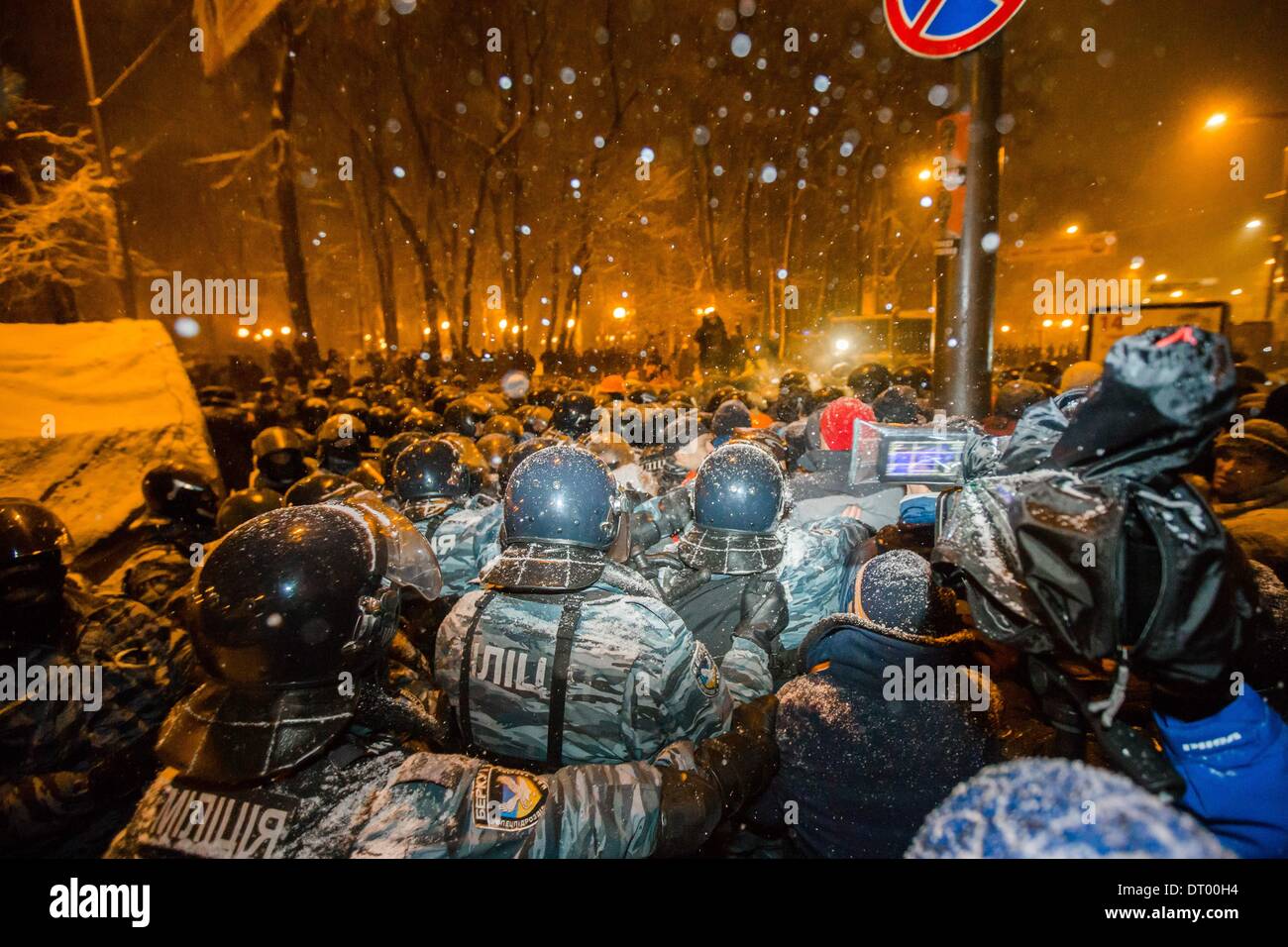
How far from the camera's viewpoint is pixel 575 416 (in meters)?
8.45

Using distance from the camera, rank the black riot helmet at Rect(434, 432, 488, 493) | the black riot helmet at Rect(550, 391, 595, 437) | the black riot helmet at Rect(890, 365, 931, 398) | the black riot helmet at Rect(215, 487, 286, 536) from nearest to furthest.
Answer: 1. the black riot helmet at Rect(215, 487, 286, 536)
2. the black riot helmet at Rect(434, 432, 488, 493)
3. the black riot helmet at Rect(550, 391, 595, 437)
4. the black riot helmet at Rect(890, 365, 931, 398)

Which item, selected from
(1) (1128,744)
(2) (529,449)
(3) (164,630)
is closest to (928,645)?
(1) (1128,744)

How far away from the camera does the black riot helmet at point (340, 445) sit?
23.0ft

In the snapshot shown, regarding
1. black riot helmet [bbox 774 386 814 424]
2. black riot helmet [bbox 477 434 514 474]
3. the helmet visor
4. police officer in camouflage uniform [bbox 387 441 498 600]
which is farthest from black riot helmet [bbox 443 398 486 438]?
the helmet visor

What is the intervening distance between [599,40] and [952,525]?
25819 mm

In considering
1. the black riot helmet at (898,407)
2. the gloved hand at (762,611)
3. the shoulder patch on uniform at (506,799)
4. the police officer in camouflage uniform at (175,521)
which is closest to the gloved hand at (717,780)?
the shoulder patch on uniform at (506,799)

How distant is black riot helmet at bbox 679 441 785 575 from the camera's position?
3.39 meters

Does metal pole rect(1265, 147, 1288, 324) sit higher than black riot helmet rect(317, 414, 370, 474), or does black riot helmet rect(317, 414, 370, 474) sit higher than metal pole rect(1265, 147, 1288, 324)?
metal pole rect(1265, 147, 1288, 324)

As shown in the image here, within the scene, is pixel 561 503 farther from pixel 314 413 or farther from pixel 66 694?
pixel 314 413

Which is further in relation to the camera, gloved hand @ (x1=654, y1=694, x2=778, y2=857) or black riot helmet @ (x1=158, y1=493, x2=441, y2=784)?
gloved hand @ (x1=654, y1=694, x2=778, y2=857)

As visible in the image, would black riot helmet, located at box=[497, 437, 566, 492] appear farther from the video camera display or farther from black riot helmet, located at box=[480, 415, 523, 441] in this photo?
the video camera display

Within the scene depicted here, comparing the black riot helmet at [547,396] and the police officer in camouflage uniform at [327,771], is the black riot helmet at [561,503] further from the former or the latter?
the black riot helmet at [547,396]

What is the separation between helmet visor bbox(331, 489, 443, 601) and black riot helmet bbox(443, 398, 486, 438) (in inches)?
251

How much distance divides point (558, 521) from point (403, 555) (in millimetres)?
693
